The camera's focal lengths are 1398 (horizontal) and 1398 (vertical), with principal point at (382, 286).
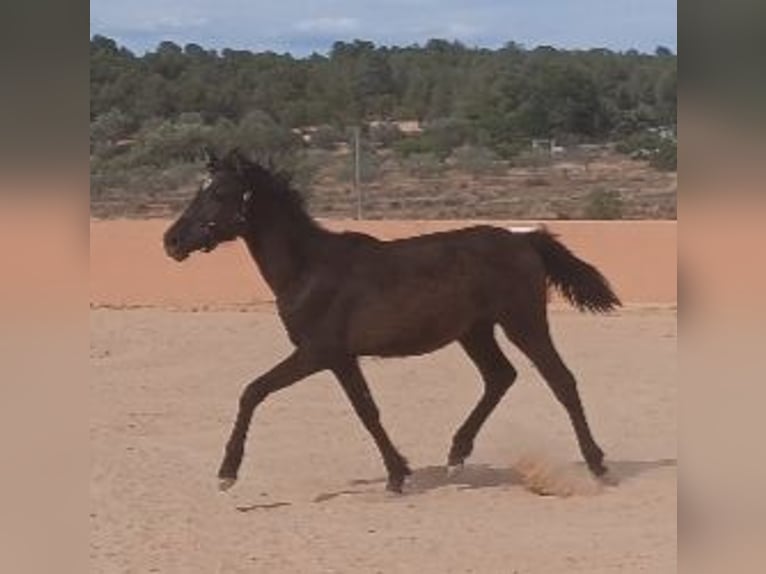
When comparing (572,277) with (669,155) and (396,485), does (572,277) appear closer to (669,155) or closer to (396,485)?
(396,485)

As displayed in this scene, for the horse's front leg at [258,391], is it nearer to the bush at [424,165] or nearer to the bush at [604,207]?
the bush at [604,207]

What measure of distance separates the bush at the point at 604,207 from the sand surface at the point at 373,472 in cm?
1469

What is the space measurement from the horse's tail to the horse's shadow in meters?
0.91

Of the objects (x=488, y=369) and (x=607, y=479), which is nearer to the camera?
(x=607, y=479)

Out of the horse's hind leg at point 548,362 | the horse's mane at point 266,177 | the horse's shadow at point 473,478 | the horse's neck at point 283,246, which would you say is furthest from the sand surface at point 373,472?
the horse's mane at point 266,177

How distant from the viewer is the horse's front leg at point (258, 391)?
7234mm

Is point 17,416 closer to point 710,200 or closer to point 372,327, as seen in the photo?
point 710,200

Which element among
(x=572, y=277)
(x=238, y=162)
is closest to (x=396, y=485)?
(x=572, y=277)

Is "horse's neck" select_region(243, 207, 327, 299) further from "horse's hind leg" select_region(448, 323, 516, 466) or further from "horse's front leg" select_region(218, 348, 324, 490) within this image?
"horse's hind leg" select_region(448, 323, 516, 466)

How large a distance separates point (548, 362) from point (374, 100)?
42.0 meters

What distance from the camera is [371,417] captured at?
24.3ft

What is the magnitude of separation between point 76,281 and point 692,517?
309 mm

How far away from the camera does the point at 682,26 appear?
0.63 metres

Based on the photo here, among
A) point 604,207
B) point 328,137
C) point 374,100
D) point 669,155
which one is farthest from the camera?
point 374,100
